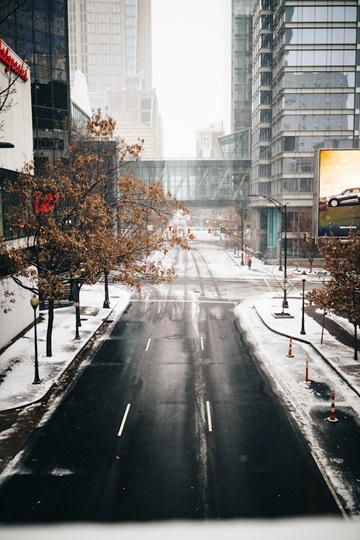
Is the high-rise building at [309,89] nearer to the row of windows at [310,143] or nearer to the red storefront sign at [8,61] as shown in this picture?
the row of windows at [310,143]

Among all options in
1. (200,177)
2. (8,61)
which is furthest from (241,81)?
(8,61)

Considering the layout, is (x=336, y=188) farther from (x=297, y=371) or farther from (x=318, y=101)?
(x=318, y=101)

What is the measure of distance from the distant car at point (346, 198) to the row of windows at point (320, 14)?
4013 centimetres

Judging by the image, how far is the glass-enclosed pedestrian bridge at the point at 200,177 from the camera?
9619cm

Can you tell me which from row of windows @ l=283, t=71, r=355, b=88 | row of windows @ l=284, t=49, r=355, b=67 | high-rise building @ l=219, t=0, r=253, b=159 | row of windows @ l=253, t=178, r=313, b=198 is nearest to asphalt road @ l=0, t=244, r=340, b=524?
row of windows @ l=253, t=178, r=313, b=198

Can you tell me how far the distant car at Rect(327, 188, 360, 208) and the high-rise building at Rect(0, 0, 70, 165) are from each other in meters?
25.2

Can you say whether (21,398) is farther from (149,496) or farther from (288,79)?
(288,79)

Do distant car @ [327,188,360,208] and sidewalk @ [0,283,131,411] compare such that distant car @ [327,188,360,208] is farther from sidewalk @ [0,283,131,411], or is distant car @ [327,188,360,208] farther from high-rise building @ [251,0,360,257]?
high-rise building @ [251,0,360,257]

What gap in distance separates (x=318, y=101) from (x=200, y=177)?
35899mm

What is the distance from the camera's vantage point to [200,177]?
98.2 m

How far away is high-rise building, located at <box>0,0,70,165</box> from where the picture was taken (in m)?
41.5

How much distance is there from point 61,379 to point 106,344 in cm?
591

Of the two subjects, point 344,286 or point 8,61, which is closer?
point 8,61

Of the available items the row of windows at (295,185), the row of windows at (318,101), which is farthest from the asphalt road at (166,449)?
the row of windows at (318,101)
